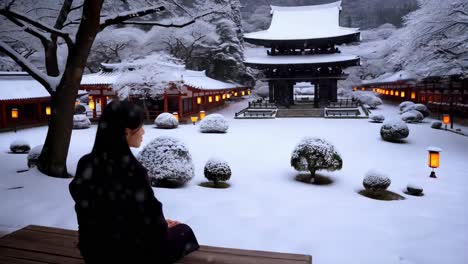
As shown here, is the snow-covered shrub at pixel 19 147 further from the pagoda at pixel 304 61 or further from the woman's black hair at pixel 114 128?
the pagoda at pixel 304 61

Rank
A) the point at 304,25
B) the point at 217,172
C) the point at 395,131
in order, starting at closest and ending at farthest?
the point at 217,172 < the point at 395,131 < the point at 304,25

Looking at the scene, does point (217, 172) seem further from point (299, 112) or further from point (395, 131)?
point (299, 112)

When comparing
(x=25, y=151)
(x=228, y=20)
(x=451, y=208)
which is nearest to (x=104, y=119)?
(x=451, y=208)

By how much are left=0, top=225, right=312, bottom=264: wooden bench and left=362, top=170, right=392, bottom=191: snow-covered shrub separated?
22.2ft

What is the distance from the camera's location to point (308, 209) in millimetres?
7340

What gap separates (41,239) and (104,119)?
1.86 metres

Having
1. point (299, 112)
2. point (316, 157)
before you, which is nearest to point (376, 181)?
point (316, 157)

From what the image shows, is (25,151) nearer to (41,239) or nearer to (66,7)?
Result: (66,7)

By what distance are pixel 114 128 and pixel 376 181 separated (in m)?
8.33

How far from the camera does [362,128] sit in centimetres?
2173

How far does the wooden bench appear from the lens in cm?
280

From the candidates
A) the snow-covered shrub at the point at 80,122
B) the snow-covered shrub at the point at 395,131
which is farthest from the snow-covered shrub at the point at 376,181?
the snow-covered shrub at the point at 80,122

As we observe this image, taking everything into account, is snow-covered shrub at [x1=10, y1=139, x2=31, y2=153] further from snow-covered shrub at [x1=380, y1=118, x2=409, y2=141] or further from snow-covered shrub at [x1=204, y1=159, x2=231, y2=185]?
snow-covered shrub at [x1=380, y1=118, x2=409, y2=141]

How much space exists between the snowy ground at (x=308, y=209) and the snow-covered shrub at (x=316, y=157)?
613mm
